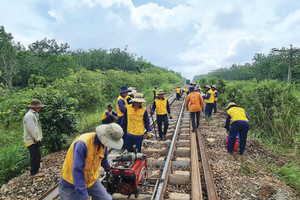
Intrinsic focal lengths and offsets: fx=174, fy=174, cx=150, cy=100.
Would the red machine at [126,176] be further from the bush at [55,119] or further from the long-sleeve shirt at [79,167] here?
the bush at [55,119]

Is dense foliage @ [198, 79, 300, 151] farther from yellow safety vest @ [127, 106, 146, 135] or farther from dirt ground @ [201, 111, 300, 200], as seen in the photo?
yellow safety vest @ [127, 106, 146, 135]

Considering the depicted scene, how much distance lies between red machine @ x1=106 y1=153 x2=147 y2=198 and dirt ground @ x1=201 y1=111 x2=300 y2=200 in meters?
1.74

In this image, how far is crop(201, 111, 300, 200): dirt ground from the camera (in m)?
3.34

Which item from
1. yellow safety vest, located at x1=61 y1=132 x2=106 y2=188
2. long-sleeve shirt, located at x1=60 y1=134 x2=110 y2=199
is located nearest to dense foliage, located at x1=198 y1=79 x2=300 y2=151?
yellow safety vest, located at x1=61 y1=132 x2=106 y2=188

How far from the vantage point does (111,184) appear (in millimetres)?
2967

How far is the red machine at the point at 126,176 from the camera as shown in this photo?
111 inches

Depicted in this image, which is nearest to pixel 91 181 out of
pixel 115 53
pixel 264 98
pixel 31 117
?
pixel 31 117

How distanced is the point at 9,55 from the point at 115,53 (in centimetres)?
2158

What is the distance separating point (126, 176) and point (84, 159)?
963 millimetres

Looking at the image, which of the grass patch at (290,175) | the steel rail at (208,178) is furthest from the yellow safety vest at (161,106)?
the grass patch at (290,175)

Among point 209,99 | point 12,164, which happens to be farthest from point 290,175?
point 12,164

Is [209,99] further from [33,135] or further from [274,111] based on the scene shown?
[33,135]

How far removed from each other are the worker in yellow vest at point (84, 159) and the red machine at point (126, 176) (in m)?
0.56

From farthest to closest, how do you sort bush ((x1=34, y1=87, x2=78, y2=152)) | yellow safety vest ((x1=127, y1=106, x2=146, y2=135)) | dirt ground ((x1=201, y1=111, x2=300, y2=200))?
bush ((x1=34, y1=87, x2=78, y2=152)) → yellow safety vest ((x1=127, y1=106, x2=146, y2=135)) → dirt ground ((x1=201, y1=111, x2=300, y2=200))
